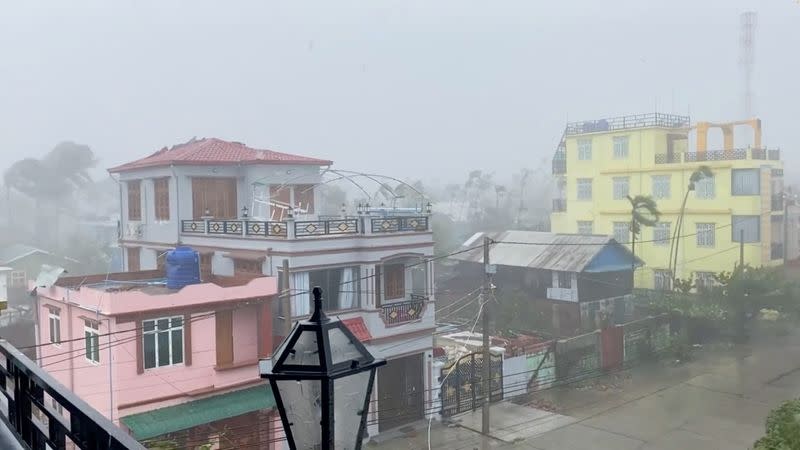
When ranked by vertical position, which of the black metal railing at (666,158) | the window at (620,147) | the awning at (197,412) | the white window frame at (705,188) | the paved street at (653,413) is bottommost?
the paved street at (653,413)

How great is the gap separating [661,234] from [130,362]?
16.7m

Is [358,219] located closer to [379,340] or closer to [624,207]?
[379,340]

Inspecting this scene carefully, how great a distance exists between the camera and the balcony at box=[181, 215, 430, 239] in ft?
31.6

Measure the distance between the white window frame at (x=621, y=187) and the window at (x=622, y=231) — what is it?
82 cm

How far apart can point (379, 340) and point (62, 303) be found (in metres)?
4.43

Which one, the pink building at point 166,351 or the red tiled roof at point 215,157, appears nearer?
the pink building at point 166,351

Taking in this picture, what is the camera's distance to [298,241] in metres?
9.46

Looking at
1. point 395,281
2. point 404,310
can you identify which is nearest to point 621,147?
point 395,281

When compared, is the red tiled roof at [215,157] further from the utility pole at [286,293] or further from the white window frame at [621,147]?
the white window frame at [621,147]

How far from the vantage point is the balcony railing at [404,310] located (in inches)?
410

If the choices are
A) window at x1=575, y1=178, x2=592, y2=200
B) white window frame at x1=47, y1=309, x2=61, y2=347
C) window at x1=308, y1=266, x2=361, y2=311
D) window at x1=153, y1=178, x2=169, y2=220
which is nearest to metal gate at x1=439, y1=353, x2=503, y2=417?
window at x1=308, y1=266, x2=361, y2=311

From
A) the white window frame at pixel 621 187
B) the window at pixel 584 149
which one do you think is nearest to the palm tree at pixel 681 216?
the white window frame at pixel 621 187

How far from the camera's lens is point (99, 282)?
9.64 meters

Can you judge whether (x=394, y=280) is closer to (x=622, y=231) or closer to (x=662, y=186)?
(x=662, y=186)
